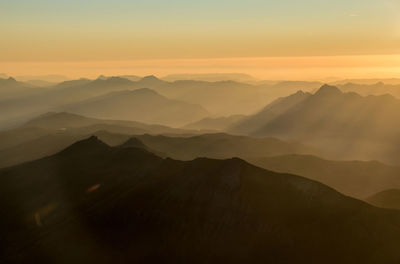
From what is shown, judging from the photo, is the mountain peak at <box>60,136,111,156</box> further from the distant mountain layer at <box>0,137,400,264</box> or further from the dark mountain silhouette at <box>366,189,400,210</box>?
the dark mountain silhouette at <box>366,189,400,210</box>

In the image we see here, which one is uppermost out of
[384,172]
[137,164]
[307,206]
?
[307,206]

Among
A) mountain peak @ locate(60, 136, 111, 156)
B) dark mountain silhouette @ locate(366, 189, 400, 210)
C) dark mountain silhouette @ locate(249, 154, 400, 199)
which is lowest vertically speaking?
dark mountain silhouette @ locate(249, 154, 400, 199)

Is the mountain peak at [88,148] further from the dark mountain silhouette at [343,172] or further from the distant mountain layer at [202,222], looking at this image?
the dark mountain silhouette at [343,172]

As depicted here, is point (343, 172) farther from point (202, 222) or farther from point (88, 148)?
point (88, 148)

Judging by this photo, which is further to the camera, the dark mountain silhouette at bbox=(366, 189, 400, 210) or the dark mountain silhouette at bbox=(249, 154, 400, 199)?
the dark mountain silhouette at bbox=(249, 154, 400, 199)

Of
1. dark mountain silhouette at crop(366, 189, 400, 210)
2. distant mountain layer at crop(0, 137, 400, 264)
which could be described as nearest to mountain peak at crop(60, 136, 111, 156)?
distant mountain layer at crop(0, 137, 400, 264)

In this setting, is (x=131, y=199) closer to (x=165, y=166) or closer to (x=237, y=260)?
(x=165, y=166)

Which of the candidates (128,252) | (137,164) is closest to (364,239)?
(128,252)
